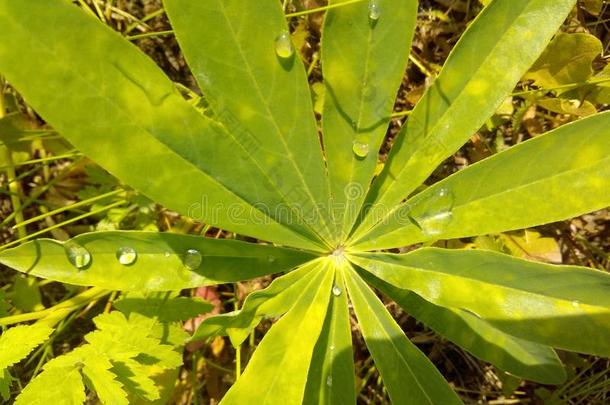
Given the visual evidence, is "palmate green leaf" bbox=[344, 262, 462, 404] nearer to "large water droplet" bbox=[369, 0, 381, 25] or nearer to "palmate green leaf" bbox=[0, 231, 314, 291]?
"palmate green leaf" bbox=[0, 231, 314, 291]

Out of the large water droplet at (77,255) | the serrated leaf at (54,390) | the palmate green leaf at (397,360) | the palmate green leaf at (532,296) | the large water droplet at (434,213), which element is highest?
the large water droplet at (434,213)

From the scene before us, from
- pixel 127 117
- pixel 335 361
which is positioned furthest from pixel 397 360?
pixel 127 117

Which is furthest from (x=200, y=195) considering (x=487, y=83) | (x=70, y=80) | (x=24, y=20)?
(x=487, y=83)

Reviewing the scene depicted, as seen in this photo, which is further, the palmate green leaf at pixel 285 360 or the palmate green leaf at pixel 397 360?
the palmate green leaf at pixel 397 360

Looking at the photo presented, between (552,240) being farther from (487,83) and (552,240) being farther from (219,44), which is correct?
(219,44)

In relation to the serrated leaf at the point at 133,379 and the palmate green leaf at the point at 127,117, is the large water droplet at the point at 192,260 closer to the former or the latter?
the palmate green leaf at the point at 127,117

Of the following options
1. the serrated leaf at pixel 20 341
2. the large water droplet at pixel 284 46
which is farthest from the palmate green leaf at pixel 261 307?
the large water droplet at pixel 284 46

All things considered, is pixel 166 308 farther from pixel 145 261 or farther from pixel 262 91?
pixel 262 91
